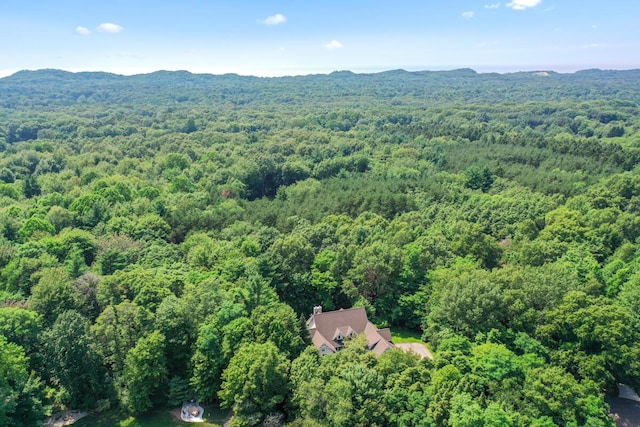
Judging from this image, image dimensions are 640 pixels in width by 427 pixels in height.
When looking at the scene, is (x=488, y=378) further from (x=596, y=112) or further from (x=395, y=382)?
(x=596, y=112)

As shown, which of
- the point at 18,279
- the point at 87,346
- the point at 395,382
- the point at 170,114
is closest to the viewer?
the point at 395,382

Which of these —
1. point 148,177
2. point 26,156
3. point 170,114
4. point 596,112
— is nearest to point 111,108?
point 170,114

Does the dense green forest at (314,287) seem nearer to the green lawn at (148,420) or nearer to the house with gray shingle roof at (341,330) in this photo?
the green lawn at (148,420)

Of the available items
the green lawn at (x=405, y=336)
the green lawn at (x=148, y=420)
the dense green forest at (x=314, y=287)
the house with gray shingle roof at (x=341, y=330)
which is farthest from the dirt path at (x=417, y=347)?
the green lawn at (x=148, y=420)

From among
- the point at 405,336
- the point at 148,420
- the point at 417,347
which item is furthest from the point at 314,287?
the point at 148,420

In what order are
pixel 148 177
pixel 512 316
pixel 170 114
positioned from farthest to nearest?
pixel 170 114, pixel 148 177, pixel 512 316
